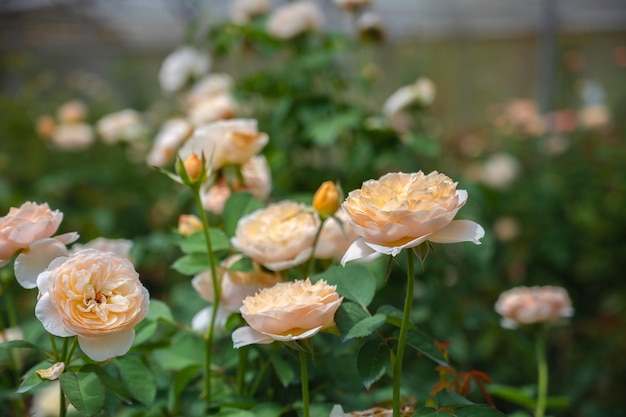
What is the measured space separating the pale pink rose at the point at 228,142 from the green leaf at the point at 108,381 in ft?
0.87

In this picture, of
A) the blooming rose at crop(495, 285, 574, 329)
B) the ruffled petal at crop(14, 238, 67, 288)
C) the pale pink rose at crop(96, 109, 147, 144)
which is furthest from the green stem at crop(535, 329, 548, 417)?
the pale pink rose at crop(96, 109, 147, 144)

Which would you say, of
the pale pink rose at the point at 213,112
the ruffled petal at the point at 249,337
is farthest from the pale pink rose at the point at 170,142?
the ruffled petal at the point at 249,337

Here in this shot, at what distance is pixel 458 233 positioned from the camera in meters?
0.52

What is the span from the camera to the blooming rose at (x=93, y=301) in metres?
0.53

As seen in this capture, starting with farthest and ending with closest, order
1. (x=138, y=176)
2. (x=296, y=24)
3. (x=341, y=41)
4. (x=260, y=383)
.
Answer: (x=138, y=176) < (x=341, y=41) < (x=296, y=24) < (x=260, y=383)

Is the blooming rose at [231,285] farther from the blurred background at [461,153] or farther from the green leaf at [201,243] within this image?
the blurred background at [461,153]

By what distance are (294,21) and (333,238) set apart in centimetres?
91

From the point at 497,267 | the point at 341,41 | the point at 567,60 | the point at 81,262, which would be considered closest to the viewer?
the point at 81,262

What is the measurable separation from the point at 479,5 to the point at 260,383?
474cm

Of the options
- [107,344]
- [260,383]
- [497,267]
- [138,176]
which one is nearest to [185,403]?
[260,383]

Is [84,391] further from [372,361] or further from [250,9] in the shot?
[250,9]

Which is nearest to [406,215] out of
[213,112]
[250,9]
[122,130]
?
[213,112]

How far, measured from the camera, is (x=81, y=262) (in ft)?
1.81

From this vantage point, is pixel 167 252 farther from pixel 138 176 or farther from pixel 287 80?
pixel 138 176
